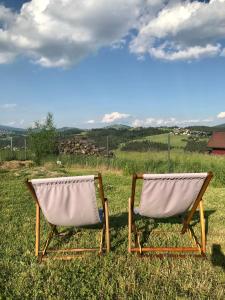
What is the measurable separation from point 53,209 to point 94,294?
4.25 ft

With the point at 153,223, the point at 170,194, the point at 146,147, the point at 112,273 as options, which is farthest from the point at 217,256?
the point at 146,147

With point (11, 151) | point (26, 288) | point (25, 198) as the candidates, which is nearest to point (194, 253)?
point (26, 288)

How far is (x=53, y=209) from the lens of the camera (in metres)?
4.52

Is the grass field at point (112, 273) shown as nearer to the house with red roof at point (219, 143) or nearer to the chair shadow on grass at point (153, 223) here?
Result: the chair shadow on grass at point (153, 223)

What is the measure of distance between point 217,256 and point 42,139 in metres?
17.5

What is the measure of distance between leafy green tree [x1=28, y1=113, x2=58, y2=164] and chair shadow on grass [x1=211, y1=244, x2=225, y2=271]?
17.0 meters

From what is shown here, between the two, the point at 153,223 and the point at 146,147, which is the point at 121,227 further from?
the point at 146,147

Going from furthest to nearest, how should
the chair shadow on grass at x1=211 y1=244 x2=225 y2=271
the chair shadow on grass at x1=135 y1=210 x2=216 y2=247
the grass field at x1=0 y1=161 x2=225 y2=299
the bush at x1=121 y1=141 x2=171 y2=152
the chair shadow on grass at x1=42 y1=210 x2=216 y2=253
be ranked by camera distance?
the bush at x1=121 y1=141 x2=171 y2=152 → the chair shadow on grass at x1=135 y1=210 x2=216 y2=247 → the chair shadow on grass at x1=42 y1=210 x2=216 y2=253 → the chair shadow on grass at x1=211 y1=244 x2=225 y2=271 → the grass field at x1=0 y1=161 x2=225 y2=299

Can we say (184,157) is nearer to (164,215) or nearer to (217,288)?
(164,215)

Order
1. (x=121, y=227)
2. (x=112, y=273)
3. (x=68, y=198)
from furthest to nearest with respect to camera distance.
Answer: (x=121, y=227), (x=68, y=198), (x=112, y=273)

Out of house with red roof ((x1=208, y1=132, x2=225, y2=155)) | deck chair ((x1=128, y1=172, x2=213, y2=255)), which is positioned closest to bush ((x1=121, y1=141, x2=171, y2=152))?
deck chair ((x1=128, y1=172, x2=213, y2=255))

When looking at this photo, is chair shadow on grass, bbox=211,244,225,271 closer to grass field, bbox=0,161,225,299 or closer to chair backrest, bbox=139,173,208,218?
grass field, bbox=0,161,225,299

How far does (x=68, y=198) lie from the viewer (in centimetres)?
445

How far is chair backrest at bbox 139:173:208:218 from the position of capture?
4367 millimetres
